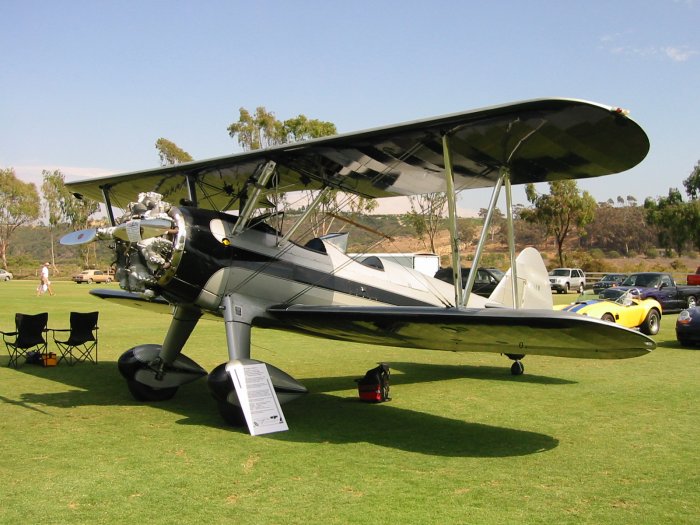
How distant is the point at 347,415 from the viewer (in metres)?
7.99

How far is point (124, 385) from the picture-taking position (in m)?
9.91

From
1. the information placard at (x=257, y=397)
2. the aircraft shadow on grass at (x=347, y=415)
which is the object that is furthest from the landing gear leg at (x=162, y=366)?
the information placard at (x=257, y=397)

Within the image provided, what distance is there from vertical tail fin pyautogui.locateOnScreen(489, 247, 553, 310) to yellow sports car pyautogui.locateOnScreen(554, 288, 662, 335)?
491 centimetres

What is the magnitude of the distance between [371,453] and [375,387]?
255 cm

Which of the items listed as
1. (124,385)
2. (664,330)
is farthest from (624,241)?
(124,385)

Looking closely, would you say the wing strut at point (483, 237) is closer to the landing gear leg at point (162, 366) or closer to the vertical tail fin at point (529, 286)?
the vertical tail fin at point (529, 286)

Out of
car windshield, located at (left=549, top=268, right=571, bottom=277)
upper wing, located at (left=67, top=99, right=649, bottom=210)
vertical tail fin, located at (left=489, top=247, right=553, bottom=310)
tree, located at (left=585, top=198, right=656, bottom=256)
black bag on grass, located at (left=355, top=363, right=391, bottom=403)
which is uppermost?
tree, located at (left=585, top=198, right=656, bottom=256)

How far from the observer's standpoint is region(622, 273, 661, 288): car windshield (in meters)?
23.5

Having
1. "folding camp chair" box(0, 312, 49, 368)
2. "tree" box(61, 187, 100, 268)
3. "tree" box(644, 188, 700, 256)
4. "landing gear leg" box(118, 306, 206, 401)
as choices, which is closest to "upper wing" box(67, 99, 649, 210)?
"landing gear leg" box(118, 306, 206, 401)

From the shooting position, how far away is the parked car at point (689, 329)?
555 inches

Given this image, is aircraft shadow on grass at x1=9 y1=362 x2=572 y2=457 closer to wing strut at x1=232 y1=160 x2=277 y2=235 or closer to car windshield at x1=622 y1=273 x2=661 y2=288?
wing strut at x1=232 y1=160 x2=277 y2=235

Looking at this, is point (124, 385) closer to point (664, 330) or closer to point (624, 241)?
point (664, 330)

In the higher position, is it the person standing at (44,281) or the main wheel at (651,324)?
the person standing at (44,281)

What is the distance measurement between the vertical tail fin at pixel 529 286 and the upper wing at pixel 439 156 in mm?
2225
